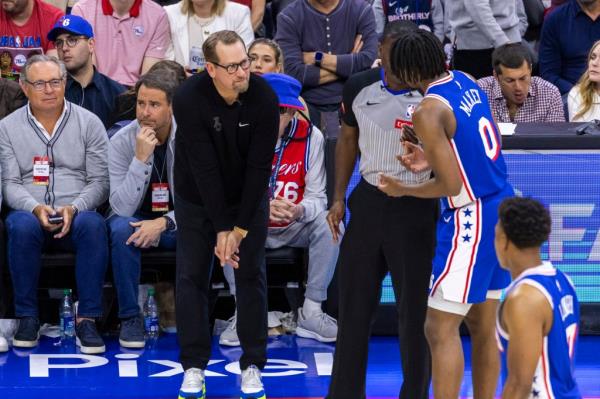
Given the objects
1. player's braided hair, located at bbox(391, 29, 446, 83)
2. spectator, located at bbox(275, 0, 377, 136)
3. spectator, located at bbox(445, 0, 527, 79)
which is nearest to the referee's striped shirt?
player's braided hair, located at bbox(391, 29, 446, 83)

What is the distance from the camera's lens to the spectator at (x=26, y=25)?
28.0ft

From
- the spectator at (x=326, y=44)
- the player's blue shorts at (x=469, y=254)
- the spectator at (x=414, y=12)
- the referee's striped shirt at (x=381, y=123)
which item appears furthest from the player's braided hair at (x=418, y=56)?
the spectator at (x=414, y=12)

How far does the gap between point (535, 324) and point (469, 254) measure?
3.75 feet

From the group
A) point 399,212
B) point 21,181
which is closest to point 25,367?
point 21,181

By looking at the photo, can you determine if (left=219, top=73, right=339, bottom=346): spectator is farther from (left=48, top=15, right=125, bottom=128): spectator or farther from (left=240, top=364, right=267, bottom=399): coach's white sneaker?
(left=48, top=15, right=125, bottom=128): spectator

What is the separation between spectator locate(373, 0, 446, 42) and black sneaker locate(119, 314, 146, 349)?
3449mm

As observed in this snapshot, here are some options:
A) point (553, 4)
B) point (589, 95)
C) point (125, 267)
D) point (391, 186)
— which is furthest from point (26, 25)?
point (553, 4)

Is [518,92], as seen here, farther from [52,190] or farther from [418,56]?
[418,56]

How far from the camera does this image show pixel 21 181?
7172mm

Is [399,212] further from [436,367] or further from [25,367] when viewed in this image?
[25,367]

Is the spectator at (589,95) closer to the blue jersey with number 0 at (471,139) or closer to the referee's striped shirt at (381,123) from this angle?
the referee's striped shirt at (381,123)

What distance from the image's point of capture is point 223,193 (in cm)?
570

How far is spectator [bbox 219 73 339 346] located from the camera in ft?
23.3

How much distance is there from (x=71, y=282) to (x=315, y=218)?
157cm
